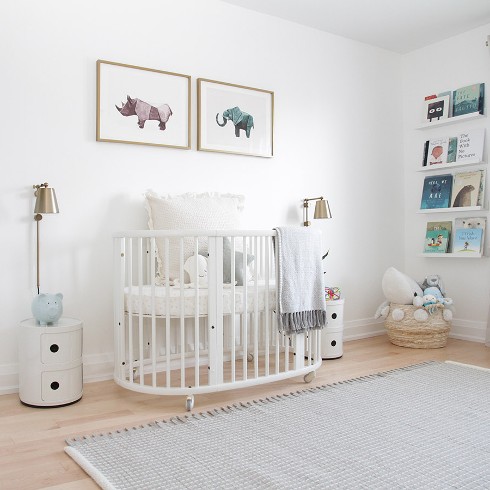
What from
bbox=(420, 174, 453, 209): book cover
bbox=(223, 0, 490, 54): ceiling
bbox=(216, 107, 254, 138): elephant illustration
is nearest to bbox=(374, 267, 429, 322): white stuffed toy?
bbox=(420, 174, 453, 209): book cover

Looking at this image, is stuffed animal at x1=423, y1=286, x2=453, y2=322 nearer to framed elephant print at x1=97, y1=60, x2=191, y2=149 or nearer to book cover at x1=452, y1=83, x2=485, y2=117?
book cover at x1=452, y1=83, x2=485, y2=117

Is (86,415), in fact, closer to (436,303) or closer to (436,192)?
(436,303)

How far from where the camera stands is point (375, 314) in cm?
346

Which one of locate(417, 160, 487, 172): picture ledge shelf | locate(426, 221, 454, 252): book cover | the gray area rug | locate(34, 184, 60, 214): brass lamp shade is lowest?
the gray area rug

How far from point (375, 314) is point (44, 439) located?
2.35 meters

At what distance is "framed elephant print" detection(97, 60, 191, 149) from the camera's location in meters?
2.53

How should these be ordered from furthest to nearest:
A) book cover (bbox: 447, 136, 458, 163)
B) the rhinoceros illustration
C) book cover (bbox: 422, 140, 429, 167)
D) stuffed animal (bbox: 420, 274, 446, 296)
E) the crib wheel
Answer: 1. book cover (bbox: 422, 140, 429, 167)
2. book cover (bbox: 447, 136, 458, 163)
3. stuffed animal (bbox: 420, 274, 446, 296)
4. the rhinoceros illustration
5. the crib wheel

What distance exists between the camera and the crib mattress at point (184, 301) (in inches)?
82.5

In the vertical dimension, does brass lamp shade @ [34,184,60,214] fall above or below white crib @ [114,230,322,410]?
above

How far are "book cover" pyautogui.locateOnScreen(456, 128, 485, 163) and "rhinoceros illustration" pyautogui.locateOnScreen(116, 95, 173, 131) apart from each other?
1990 mm

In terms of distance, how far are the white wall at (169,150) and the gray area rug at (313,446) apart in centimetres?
93

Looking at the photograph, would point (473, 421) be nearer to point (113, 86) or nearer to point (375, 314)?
point (375, 314)

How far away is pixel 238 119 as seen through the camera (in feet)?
9.78

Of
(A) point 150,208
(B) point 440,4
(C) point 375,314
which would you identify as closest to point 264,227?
(A) point 150,208
